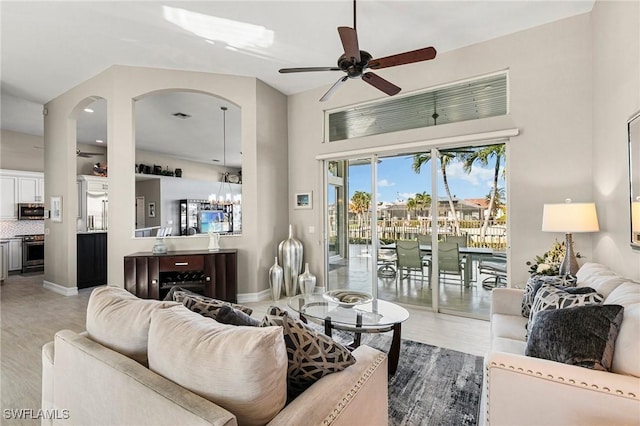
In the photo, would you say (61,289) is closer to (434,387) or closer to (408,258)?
(408,258)

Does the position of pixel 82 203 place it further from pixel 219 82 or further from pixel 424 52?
pixel 424 52

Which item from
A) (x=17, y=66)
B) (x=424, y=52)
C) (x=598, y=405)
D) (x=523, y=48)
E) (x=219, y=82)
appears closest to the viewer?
(x=598, y=405)

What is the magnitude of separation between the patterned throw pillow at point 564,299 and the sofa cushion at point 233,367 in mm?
1506

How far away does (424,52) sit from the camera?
8.49 ft

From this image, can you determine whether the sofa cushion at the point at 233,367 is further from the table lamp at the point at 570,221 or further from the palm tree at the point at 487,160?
the palm tree at the point at 487,160

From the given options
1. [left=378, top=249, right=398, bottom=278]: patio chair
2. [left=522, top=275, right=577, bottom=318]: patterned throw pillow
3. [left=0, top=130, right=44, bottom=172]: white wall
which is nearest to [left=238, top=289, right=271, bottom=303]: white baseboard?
[left=378, top=249, right=398, bottom=278]: patio chair

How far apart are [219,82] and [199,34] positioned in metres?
1.03

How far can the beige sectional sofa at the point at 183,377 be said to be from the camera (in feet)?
3.10

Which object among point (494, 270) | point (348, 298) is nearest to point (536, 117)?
point (494, 270)

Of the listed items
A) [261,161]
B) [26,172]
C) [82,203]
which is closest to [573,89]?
[261,161]

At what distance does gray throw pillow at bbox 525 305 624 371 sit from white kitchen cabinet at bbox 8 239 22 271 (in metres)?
9.56

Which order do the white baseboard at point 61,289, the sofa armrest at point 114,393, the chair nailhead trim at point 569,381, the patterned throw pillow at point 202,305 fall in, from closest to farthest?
1. the sofa armrest at point 114,393
2. the chair nailhead trim at point 569,381
3. the patterned throw pillow at point 202,305
4. the white baseboard at point 61,289

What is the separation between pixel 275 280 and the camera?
4.67 meters

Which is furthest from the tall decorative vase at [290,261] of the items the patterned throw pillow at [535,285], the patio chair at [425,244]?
the patterned throw pillow at [535,285]
